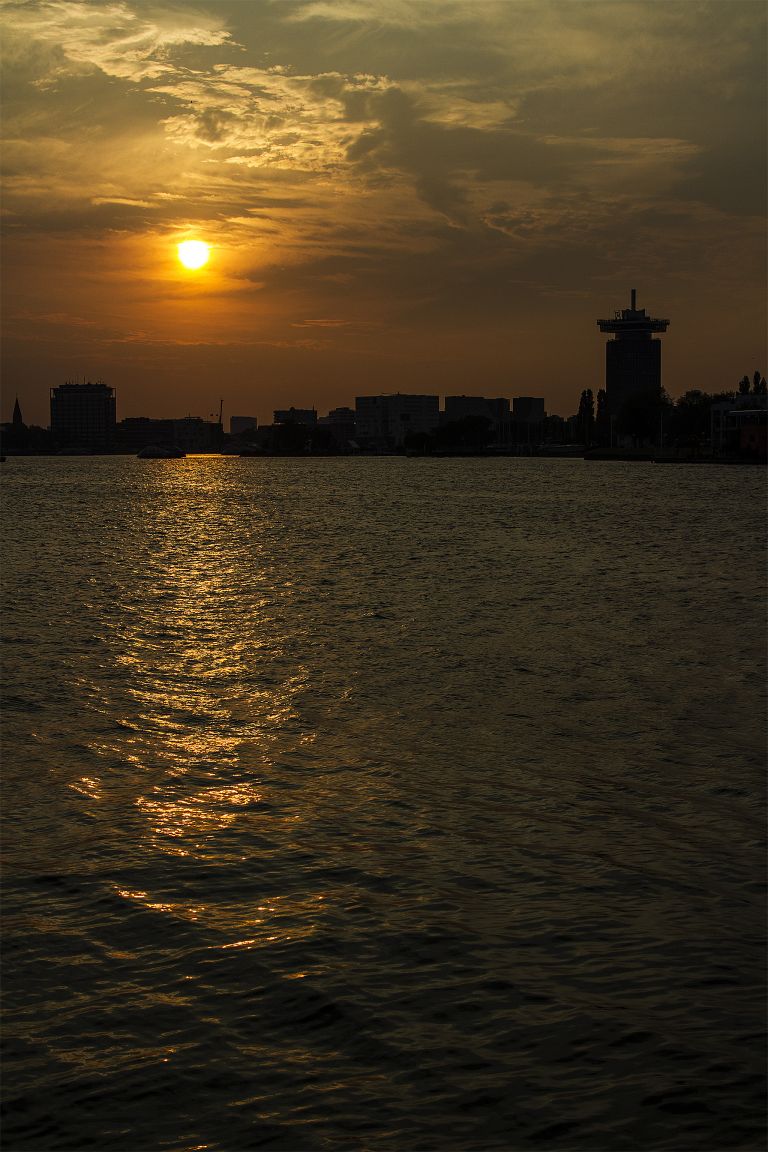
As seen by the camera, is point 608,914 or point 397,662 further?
point 397,662

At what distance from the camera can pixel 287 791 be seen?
50.2 ft

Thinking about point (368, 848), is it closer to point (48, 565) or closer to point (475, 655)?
point (475, 655)

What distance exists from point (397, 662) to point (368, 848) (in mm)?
12467

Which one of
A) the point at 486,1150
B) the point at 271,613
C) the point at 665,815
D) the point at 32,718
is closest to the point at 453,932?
the point at 486,1150

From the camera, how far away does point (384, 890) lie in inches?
468

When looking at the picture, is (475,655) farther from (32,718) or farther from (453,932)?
(453,932)

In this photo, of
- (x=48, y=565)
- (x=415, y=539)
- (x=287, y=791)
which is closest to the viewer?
(x=287, y=791)

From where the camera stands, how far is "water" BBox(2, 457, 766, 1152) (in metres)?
8.24

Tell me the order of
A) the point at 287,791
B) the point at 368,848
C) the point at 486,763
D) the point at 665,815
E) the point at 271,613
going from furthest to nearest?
the point at 271,613 → the point at 486,763 → the point at 287,791 → the point at 665,815 → the point at 368,848

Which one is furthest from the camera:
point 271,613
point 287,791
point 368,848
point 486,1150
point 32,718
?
point 271,613

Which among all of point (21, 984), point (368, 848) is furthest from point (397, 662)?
point (21, 984)

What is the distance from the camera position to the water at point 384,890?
8242 millimetres

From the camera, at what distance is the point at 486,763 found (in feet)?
55.3

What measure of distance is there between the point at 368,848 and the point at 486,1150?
5580mm
